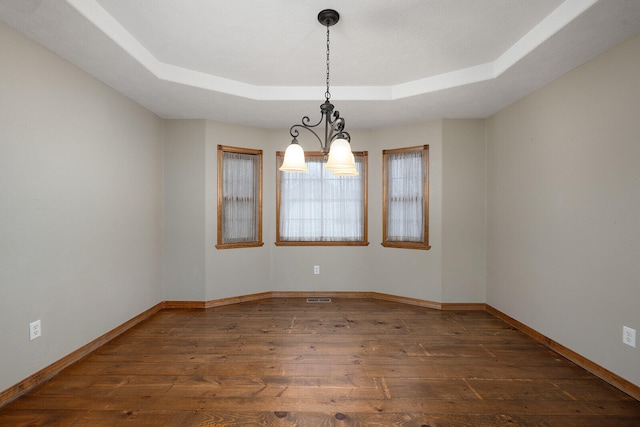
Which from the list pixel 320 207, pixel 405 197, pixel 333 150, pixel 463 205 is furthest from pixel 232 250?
pixel 463 205

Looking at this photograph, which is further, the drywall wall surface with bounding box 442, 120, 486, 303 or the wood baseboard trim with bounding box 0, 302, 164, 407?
the drywall wall surface with bounding box 442, 120, 486, 303

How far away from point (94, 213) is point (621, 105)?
14.4 ft

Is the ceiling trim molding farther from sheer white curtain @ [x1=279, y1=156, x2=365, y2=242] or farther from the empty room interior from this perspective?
sheer white curtain @ [x1=279, y1=156, x2=365, y2=242]

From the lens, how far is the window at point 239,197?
4.43 metres

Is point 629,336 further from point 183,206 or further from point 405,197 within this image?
point 183,206

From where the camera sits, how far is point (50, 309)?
254 centimetres

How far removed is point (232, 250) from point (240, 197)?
2.42 feet

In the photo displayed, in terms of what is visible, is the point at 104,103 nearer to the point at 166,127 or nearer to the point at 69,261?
the point at 166,127

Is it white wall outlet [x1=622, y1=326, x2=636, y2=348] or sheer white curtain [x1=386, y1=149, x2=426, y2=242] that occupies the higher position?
sheer white curtain [x1=386, y1=149, x2=426, y2=242]

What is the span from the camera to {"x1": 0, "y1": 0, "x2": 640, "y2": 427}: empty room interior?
223cm

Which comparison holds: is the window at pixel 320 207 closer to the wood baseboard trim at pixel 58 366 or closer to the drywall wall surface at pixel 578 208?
the drywall wall surface at pixel 578 208

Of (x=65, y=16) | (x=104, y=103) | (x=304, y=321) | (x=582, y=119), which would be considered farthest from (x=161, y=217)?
(x=582, y=119)

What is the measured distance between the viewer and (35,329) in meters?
2.39

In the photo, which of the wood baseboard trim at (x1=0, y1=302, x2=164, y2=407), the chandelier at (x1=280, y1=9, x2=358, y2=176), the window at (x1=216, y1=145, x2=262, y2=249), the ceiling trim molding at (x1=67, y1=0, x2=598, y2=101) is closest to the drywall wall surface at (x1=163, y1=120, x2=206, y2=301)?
the window at (x1=216, y1=145, x2=262, y2=249)
